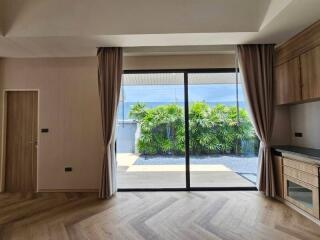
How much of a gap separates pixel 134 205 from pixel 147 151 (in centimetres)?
128

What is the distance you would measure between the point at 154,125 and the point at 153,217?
6.47ft

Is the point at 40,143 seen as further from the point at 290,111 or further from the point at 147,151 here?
the point at 290,111

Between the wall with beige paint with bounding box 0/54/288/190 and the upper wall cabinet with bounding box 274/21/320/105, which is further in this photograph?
the wall with beige paint with bounding box 0/54/288/190

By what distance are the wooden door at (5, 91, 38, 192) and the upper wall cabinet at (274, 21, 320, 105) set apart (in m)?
4.86

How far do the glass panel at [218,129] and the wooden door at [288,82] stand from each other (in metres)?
0.80

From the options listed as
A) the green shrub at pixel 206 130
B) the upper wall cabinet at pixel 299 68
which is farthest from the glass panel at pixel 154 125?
the upper wall cabinet at pixel 299 68

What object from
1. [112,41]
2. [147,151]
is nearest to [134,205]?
[147,151]

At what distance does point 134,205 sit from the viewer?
11.8 ft

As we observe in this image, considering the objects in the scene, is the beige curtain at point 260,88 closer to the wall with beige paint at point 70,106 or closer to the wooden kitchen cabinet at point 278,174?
the wooden kitchen cabinet at point 278,174

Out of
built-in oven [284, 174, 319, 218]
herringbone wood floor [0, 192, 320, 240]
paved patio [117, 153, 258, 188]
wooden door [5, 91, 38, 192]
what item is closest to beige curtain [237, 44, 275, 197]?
built-in oven [284, 174, 319, 218]

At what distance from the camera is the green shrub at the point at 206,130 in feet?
14.8

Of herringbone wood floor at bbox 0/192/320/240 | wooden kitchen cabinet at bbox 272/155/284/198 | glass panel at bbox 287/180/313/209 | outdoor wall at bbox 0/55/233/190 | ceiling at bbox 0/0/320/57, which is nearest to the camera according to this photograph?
herringbone wood floor at bbox 0/192/320/240

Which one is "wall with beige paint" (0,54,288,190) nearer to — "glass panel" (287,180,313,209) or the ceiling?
the ceiling

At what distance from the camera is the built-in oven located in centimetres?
287
